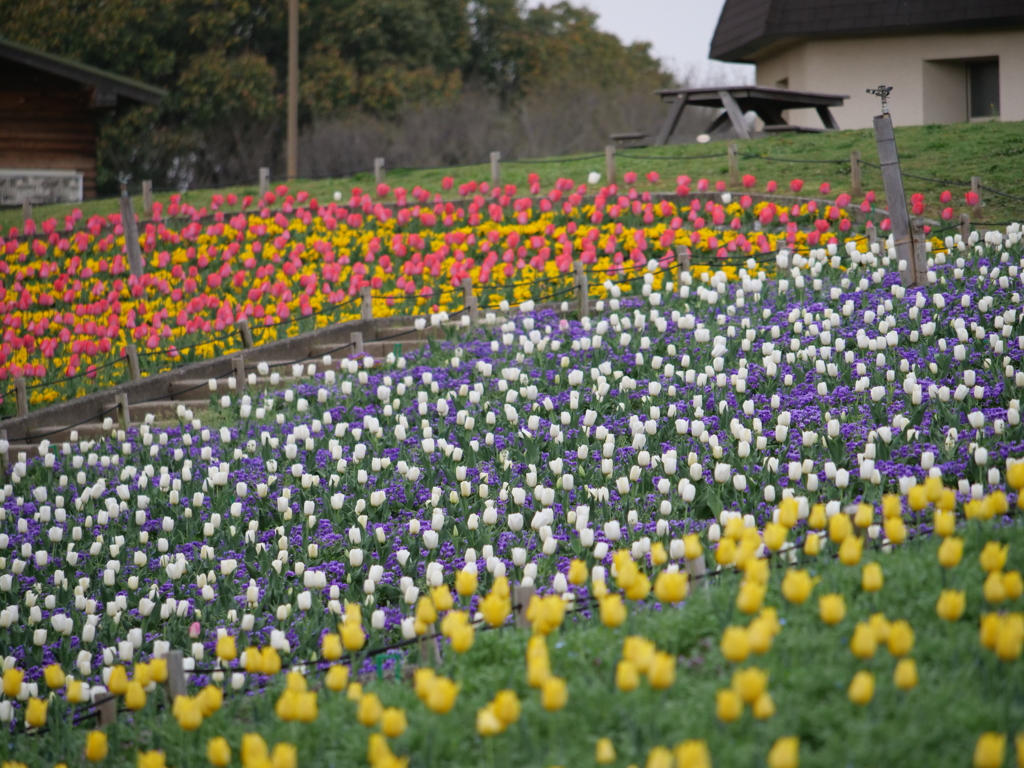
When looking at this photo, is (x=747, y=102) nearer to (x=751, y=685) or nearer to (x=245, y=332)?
(x=245, y=332)

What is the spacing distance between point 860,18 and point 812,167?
7084 millimetres

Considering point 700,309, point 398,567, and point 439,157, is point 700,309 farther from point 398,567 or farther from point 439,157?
point 439,157

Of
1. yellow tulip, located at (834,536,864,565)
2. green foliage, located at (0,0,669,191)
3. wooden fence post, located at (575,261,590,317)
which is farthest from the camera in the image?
green foliage, located at (0,0,669,191)

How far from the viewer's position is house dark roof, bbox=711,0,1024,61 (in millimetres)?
22016

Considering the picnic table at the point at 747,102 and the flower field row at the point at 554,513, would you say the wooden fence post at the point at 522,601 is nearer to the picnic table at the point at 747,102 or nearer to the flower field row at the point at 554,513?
the flower field row at the point at 554,513

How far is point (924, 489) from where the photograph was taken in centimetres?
479

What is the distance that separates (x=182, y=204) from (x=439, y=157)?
1502 centimetres

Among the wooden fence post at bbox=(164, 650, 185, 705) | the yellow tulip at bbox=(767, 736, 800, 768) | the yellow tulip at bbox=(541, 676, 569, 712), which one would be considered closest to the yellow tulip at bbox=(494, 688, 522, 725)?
the yellow tulip at bbox=(541, 676, 569, 712)

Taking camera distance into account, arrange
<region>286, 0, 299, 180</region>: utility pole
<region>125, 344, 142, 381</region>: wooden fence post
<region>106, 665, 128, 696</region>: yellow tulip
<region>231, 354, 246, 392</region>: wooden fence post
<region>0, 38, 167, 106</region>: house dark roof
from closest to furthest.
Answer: <region>106, 665, 128, 696</region>: yellow tulip, <region>231, 354, 246, 392</region>: wooden fence post, <region>125, 344, 142, 381</region>: wooden fence post, <region>0, 38, 167, 106</region>: house dark roof, <region>286, 0, 299, 180</region>: utility pole

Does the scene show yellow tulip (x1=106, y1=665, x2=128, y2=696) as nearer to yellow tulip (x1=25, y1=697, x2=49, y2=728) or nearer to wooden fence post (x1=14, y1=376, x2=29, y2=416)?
yellow tulip (x1=25, y1=697, x2=49, y2=728)

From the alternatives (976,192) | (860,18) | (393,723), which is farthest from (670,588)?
(860,18)

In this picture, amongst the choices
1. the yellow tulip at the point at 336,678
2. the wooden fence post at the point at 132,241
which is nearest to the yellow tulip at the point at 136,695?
the yellow tulip at the point at 336,678

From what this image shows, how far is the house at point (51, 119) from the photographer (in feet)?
76.0

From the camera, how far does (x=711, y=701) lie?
379cm
